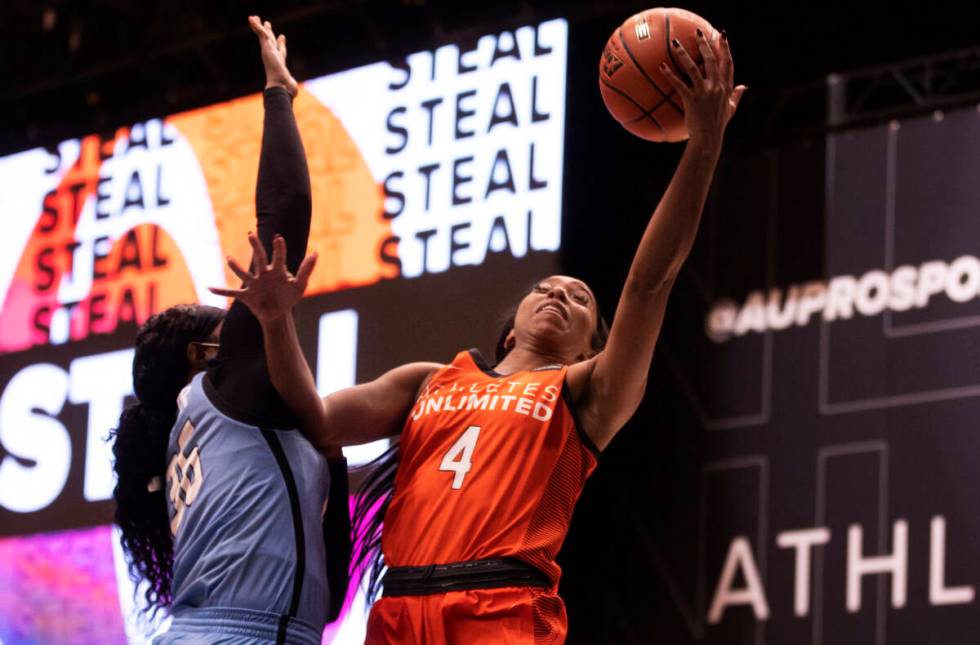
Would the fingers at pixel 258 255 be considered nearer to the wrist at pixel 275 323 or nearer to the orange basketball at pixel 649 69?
the wrist at pixel 275 323

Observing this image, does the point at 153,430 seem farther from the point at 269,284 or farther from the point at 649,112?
the point at 649,112

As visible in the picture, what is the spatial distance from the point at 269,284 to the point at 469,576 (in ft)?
2.46

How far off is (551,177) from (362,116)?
3.53 ft

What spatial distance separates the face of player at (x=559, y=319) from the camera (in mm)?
3666

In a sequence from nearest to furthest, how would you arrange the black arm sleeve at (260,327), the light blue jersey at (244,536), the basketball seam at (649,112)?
1. the light blue jersey at (244,536)
2. the black arm sleeve at (260,327)
3. the basketball seam at (649,112)

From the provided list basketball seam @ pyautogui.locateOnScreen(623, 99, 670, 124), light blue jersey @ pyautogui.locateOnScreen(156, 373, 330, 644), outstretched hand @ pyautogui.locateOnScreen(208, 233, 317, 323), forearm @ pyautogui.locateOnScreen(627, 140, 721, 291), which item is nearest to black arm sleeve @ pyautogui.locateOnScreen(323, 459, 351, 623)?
light blue jersey @ pyautogui.locateOnScreen(156, 373, 330, 644)

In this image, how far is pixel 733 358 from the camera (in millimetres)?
7207

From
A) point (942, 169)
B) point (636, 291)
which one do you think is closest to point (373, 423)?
point (636, 291)

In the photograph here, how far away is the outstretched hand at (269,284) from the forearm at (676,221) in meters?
0.70

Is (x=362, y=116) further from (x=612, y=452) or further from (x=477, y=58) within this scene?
(x=612, y=452)

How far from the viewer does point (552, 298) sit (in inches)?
146

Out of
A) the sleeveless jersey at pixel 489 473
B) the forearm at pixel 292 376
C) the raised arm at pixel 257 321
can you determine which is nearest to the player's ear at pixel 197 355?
the raised arm at pixel 257 321

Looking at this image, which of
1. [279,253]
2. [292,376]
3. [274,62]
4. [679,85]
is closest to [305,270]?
[279,253]

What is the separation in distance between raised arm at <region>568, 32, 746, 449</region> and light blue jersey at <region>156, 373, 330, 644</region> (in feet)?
2.14
